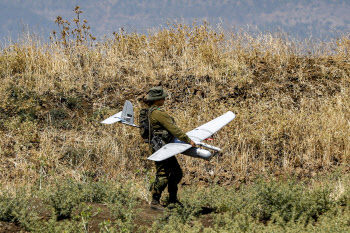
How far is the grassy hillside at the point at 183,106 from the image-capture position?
295 inches

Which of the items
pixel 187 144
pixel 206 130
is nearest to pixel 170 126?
pixel 187 144

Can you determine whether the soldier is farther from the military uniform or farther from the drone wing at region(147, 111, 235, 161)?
the drone wing at region(147, 111, 235, 161)

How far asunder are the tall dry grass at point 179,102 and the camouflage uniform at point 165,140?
19.6 inches

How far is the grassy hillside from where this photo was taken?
749 cm

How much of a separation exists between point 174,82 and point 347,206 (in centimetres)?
564

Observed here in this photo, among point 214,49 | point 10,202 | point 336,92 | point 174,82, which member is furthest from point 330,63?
point 10,202

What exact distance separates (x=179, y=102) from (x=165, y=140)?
3.96m

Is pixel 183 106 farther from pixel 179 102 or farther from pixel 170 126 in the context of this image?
pixel 170 126

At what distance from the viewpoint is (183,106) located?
30.2 ft

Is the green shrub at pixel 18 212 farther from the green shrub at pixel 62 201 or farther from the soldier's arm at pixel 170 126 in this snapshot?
the soldier's arm at pixel 170 126

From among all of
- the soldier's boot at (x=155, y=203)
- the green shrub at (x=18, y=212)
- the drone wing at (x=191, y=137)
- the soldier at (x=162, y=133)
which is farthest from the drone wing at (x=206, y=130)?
the green shrub at (x=18, y=212)

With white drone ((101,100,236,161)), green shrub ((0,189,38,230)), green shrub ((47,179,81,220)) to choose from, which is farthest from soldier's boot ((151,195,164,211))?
green shrub ((0,189,38,230))

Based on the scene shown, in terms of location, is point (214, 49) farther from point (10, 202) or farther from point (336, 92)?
point (10, 202)

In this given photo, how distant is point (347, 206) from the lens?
5199 mm
